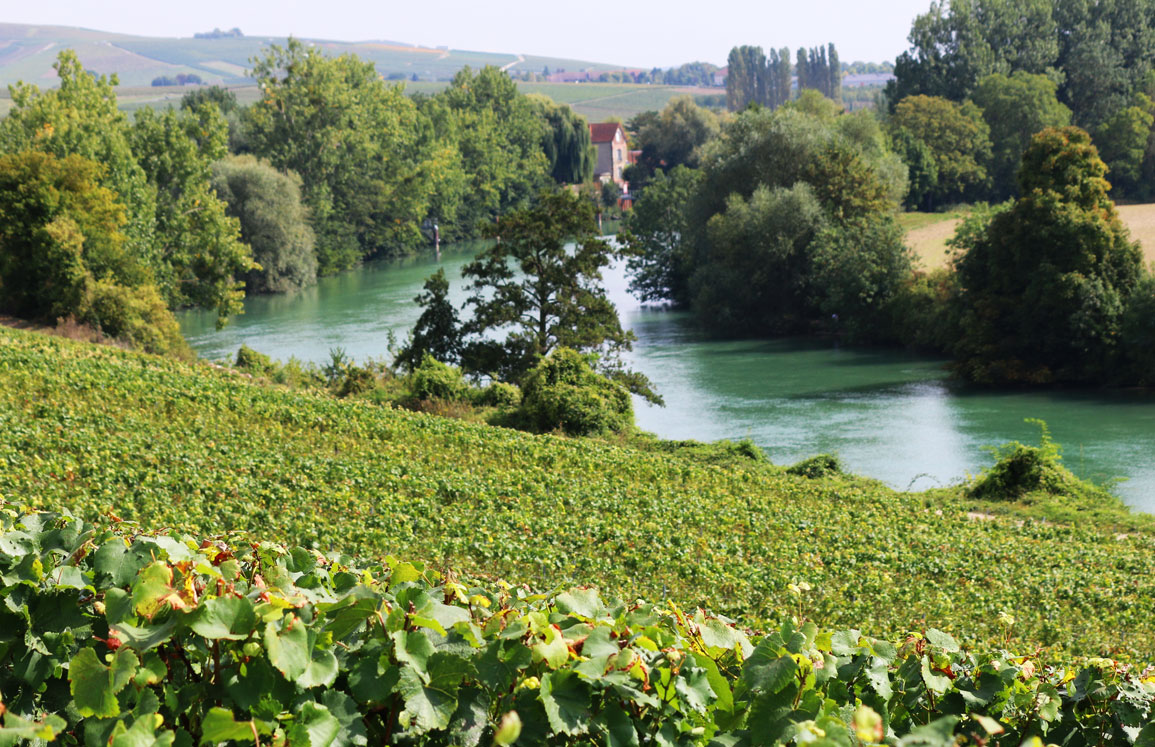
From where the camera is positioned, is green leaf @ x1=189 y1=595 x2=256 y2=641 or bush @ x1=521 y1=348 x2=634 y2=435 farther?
bush @ x1=521 y1=348 x2=634 y2=435

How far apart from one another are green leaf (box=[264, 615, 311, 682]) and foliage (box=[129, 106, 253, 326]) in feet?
146

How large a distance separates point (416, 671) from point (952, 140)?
8052 centimetres

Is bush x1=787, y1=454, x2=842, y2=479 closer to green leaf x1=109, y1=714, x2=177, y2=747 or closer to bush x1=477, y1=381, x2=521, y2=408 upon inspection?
bush x1=477, y1=381, x2=521, y2=408

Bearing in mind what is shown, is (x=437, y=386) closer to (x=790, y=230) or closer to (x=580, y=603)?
(x=580, y=603)

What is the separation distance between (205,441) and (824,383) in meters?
27.1

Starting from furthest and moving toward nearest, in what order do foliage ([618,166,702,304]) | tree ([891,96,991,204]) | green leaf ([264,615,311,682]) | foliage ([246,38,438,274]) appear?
tree ([891,96,991,204]) → foliage ([246,38,438,274]) → foliage ([618,166,702,304]) → green leaf ([264,615,311,682])

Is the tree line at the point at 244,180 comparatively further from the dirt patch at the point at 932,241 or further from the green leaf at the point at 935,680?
the green leaf at the point at 935,680

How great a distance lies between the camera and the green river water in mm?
25312

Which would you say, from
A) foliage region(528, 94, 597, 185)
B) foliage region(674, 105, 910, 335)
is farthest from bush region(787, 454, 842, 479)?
foliage region(528, 94, 597, 185)

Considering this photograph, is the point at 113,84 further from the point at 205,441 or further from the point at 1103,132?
the point at 1103,132

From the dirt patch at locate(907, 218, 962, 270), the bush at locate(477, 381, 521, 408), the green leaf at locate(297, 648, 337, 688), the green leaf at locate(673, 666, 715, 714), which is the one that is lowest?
the bush at locate(477, 381, 521, 408)

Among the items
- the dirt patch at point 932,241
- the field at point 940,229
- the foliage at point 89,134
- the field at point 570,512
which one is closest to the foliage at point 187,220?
the foliage at point 89,134

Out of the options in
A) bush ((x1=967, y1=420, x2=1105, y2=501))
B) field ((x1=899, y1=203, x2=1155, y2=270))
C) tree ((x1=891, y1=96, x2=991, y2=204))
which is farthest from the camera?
tree ((x1=891, y1=96, x2=991, y2=204))

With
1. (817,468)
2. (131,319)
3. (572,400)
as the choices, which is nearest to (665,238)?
(131,319)
